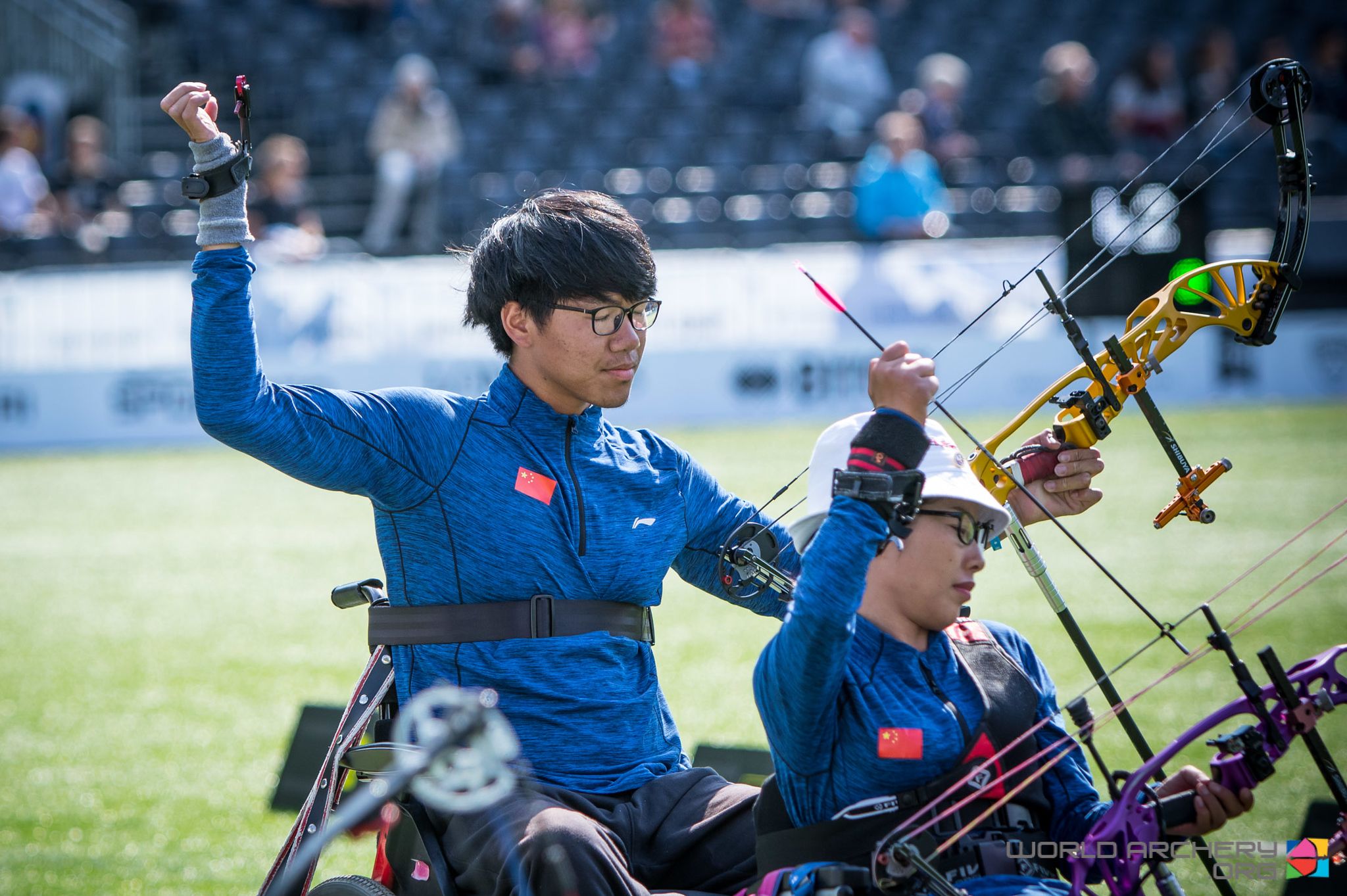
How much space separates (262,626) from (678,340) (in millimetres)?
6891

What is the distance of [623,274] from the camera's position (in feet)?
→ 10.0

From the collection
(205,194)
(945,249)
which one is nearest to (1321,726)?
(205,194)

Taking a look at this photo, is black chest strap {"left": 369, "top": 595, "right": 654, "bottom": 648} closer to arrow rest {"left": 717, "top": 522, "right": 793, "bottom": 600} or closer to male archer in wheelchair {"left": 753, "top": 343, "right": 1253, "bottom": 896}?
arrow rest {"left": 717, "top": 522, "right": 793, "bottom": 600}

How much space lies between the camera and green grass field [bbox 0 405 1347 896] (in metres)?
4.94

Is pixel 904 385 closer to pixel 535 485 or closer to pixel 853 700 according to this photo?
pixel 853 700

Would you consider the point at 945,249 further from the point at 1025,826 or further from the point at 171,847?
the point at 1025,826

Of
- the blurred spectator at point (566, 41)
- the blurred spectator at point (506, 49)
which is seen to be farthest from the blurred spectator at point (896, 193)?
the blurred spectator at point (506, 49)

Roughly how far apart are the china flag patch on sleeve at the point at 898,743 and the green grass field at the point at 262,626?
156 centimetres

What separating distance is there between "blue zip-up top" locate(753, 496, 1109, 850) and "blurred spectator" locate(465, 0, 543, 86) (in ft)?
56.0

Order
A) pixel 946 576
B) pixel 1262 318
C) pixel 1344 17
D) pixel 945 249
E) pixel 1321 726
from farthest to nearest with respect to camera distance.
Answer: pixel 1344 17, pixel 945 249, pixel 1321 726, pixel 1262 318, pixel 946 576

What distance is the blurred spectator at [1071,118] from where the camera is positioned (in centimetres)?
1605

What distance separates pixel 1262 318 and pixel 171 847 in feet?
12.2

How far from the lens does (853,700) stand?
241 centimetres

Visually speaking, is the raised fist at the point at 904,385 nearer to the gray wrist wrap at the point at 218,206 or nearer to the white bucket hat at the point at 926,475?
the white bucket hat at the point at 926,475
